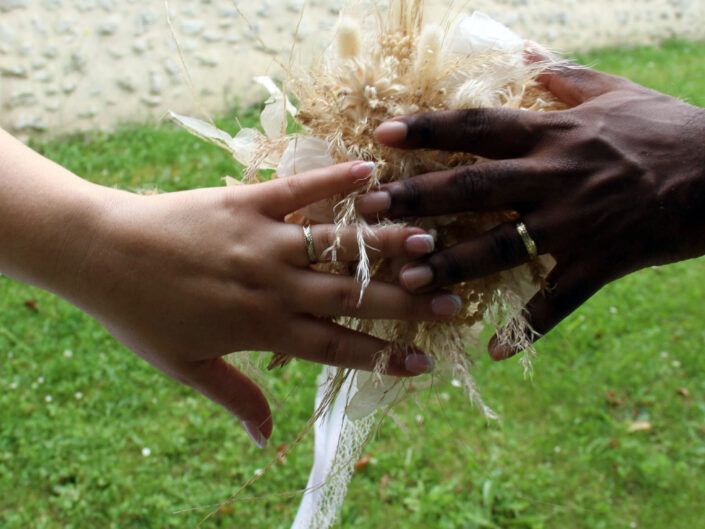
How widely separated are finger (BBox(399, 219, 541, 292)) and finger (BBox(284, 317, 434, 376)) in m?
0.14

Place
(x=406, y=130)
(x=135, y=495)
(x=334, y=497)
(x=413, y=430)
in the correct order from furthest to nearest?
(x=413, y=430) < (x=135, y=495) < (x=334, y=497) < (x=406, y=130)

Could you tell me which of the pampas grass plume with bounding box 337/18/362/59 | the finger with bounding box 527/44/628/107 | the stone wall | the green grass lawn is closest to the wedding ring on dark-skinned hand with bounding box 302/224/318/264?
the pampas grass plume with bounding box 337/18/362/59

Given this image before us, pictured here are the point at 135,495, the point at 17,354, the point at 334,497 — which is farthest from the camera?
the point at 17,354

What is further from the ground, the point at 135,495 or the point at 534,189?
the point at 534,189

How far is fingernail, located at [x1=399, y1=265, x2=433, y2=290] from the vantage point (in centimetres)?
99

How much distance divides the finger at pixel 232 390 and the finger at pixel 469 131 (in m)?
0.55

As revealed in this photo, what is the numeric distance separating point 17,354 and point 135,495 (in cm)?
115

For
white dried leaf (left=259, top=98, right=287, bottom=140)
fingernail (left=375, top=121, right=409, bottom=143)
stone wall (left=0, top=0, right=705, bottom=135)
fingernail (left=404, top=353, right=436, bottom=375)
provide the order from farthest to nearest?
stone wall (left=0, top=0, right=705, bottom=135) → white dried leaf (left=259, top=98, right=287, bottom=140) → fingernail (left=404, top=353, right=436, bottom=375) → fingernail (left=375, top=121, right=409, bottom=143)

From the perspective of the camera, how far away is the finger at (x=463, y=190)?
98cm

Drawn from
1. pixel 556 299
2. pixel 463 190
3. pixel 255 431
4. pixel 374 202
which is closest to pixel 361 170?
pixel 374 202

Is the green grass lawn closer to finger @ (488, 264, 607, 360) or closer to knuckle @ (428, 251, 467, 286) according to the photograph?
finger @ (488, 264, 607, 360)

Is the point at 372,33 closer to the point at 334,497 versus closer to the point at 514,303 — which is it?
the point at 514,303

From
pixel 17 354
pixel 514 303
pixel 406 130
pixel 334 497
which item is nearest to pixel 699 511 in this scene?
pixel 334 497

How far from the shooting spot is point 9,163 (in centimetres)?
105
